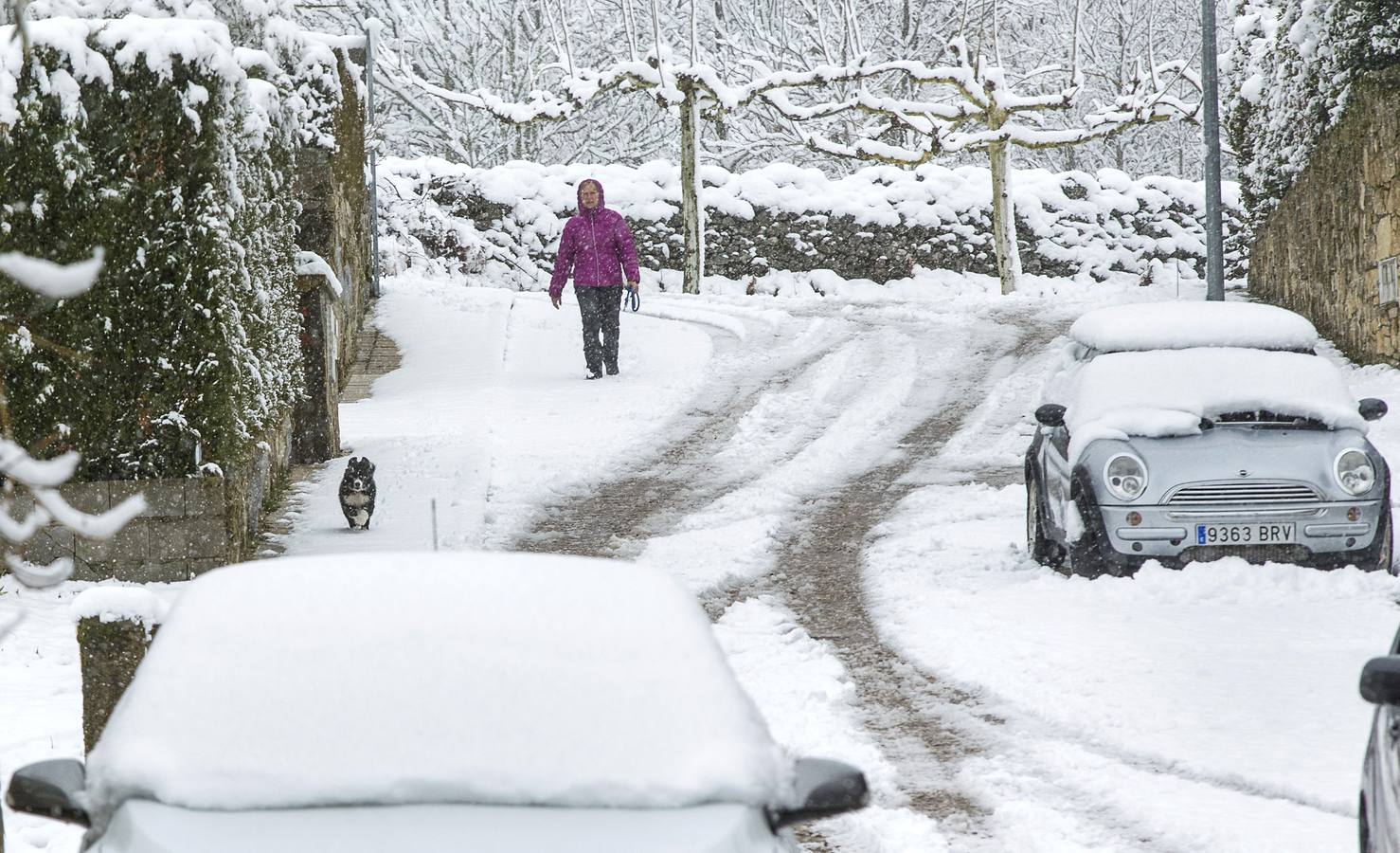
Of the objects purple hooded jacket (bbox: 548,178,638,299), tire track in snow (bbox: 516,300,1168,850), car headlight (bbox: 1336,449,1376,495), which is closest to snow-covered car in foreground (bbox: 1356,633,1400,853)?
tire track in snow (bbox: 516,300,1168,850)

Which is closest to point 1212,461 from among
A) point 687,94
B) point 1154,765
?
point 1154,765

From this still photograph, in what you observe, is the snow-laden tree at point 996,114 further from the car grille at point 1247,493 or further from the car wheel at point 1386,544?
the car grille at point 1247,493

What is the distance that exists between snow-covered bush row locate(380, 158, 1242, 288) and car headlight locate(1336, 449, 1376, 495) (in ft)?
69.4

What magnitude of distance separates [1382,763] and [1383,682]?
0.56 meters

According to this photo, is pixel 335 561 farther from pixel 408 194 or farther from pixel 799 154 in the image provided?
pixel 799 154

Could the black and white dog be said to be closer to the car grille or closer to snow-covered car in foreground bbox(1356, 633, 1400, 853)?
the car grille

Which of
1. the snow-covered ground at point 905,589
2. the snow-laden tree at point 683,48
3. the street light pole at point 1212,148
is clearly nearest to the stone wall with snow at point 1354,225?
the snow-covered ground at point 905,589

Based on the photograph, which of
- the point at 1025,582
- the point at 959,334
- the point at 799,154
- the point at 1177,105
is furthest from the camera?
the point at 799,154

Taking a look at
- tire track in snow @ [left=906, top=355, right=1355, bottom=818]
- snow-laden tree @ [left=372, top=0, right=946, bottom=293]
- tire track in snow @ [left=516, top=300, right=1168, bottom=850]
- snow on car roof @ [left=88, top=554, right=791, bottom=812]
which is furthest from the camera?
snow-laden tree @ [left=372, top=0, right=946, bottom=293]

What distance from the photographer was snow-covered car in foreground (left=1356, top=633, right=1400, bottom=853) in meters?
3.66

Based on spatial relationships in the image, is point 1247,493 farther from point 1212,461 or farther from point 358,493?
point 358,493

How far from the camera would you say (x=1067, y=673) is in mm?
7539

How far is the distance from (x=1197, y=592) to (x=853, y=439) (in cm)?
613

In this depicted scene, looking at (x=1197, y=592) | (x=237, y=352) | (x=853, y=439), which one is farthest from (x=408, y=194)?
(x=1197, y=592)
